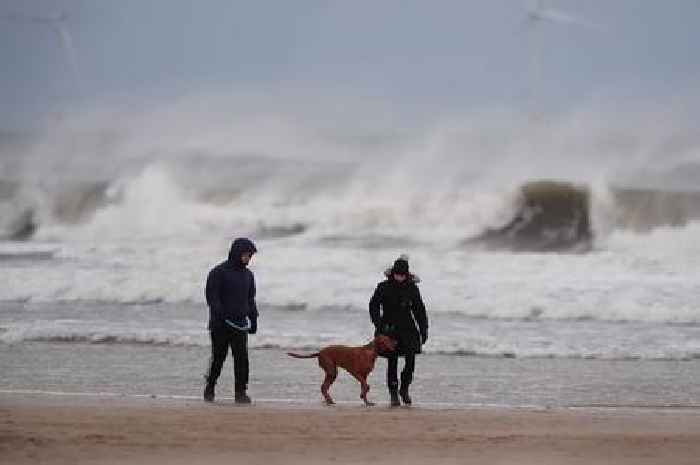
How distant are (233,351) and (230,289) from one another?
0.45 m

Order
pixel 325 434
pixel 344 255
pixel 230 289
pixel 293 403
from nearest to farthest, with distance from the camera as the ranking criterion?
1. pixel 325 434
2. pixel 230 289
3. pixel 293 403
4. pixel 344 255

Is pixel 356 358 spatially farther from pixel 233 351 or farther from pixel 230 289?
pixel 230 289

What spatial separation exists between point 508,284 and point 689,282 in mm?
3189

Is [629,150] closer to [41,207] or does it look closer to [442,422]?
[41,207]

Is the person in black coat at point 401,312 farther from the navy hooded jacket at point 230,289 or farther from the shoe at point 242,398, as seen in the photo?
the shoe at point 242,398

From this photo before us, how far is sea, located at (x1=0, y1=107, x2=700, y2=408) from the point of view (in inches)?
423

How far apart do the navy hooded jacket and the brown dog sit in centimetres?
47

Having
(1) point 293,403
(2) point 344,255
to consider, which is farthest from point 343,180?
(1) point 293,403

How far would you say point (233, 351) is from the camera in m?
8.47

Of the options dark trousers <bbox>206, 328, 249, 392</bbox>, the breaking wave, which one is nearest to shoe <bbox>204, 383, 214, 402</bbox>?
dark trousers <bbox>206, 328, 249, 392</bbox>

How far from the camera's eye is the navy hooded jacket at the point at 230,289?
830 centimetres

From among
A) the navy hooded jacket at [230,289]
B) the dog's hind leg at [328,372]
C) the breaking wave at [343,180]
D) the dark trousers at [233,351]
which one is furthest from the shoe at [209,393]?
the breaking wave at [343,180]

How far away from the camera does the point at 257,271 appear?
76.7ft

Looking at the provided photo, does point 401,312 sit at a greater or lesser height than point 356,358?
greater
